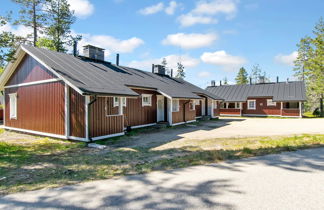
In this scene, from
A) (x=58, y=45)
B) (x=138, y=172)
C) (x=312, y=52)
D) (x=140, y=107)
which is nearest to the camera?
(x=138, y=172)

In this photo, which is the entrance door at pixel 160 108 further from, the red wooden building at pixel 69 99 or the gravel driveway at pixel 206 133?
the gravel driveway at pixel 206 133

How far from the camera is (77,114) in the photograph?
30.1 feet

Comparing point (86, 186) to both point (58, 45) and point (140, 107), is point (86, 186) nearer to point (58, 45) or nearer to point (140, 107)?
point (140, 107)

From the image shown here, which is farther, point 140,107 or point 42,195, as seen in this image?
point 140,107

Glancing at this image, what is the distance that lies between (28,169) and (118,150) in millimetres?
2922

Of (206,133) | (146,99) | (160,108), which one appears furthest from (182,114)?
(206,133)

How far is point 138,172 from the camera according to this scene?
16.1 ft

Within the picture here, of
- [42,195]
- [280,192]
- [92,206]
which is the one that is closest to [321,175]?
[280,192]

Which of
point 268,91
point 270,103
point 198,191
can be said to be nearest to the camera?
point 198,191

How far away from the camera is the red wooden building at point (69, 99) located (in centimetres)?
916

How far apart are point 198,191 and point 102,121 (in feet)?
22.7

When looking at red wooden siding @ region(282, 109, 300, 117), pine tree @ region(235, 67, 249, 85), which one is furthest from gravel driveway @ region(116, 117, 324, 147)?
pine tree @ region(235, 67, 249, 85)

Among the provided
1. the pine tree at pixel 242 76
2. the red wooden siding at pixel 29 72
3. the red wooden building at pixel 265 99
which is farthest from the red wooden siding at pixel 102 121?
the pine tree at pixel 242 76

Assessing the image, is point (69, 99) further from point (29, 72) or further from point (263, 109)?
point (263, 109)
